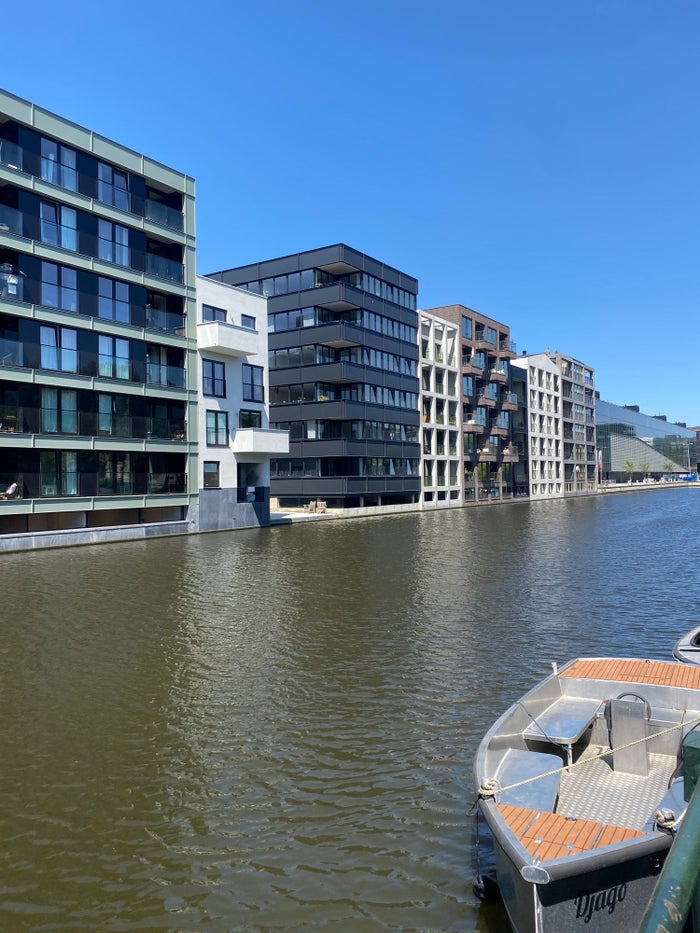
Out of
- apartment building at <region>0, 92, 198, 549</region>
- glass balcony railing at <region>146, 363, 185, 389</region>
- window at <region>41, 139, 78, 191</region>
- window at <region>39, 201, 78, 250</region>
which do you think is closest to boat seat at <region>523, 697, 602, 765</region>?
apartment building at <region>0, 92, 198, 549</region>

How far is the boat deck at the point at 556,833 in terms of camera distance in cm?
A: 477

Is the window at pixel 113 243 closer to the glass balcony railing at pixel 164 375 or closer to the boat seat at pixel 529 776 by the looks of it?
the glass balcony railing at pixel 164 375

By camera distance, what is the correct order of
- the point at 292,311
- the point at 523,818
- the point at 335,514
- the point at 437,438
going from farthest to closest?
the point at 437,438 < the point at 292,311 < the point at 335,514 < the point at 523,818

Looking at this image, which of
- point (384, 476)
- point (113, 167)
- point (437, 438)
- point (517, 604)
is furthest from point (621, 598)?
point (437, 438)

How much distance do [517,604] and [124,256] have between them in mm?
29159

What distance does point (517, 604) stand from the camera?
712 inches

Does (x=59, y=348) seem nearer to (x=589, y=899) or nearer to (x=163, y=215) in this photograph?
(x=163, y=215)

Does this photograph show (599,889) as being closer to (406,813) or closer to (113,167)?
(406,813)

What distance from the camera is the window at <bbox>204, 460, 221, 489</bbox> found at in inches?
1629

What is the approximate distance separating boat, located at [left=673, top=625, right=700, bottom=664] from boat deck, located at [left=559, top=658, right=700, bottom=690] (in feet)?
3.05

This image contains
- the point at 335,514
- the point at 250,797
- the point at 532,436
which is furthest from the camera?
the point at 532,436

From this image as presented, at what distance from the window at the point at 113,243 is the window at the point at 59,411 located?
7776 millimetres

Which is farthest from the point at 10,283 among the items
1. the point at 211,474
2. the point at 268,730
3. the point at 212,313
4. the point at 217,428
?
the point at 268,730

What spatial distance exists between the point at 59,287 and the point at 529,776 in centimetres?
3315
